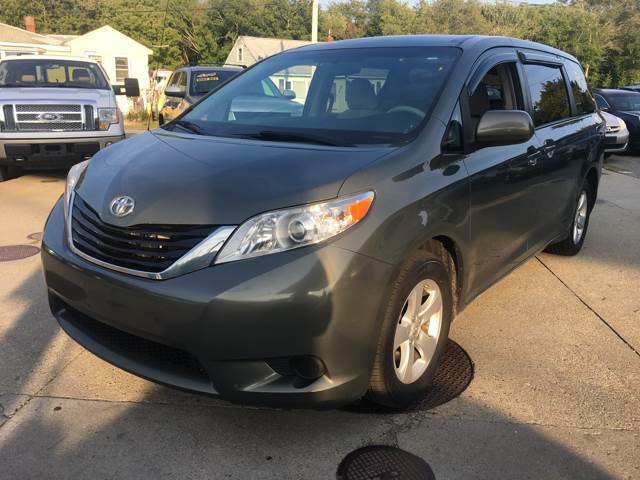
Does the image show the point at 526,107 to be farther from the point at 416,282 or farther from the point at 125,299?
the point at 125,299

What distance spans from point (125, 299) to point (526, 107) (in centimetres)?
291

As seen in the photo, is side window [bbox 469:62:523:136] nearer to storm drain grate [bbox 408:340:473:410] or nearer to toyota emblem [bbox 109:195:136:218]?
storm drain grate [bbox 408:340:473:410]

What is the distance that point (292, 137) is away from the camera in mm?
3049

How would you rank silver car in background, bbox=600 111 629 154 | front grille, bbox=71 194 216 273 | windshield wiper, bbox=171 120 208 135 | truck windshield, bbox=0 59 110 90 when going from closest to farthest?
front grille, bbox=71 194 216 273, windshield wiper, bbox=171 120 208 135, truck windshield, bbox=0 59 110 90, silver car in background, bbox=600 111 629 154

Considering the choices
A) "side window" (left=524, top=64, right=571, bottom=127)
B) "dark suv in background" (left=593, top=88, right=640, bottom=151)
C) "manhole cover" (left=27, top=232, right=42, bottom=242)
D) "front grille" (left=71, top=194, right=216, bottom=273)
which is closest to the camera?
"front grille" (left=71, top=194, right=216, bottom=273)

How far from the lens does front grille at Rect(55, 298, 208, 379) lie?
248cm

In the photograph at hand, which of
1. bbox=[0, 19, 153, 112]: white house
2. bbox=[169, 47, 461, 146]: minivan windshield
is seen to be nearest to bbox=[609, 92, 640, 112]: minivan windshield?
bbox=[169, 47, 461, 146]: minivan windshield

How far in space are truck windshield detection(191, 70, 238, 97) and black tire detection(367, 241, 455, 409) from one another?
9657 mm

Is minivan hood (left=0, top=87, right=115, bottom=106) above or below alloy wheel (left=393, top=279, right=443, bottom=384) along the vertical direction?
above

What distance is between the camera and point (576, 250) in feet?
18.3

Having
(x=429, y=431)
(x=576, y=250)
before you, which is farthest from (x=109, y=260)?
(x=576, y=250)

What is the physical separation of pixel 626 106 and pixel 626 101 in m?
0.26

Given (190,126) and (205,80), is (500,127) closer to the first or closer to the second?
(190,126)

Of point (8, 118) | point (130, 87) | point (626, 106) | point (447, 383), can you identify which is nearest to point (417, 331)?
point (447, 383)
